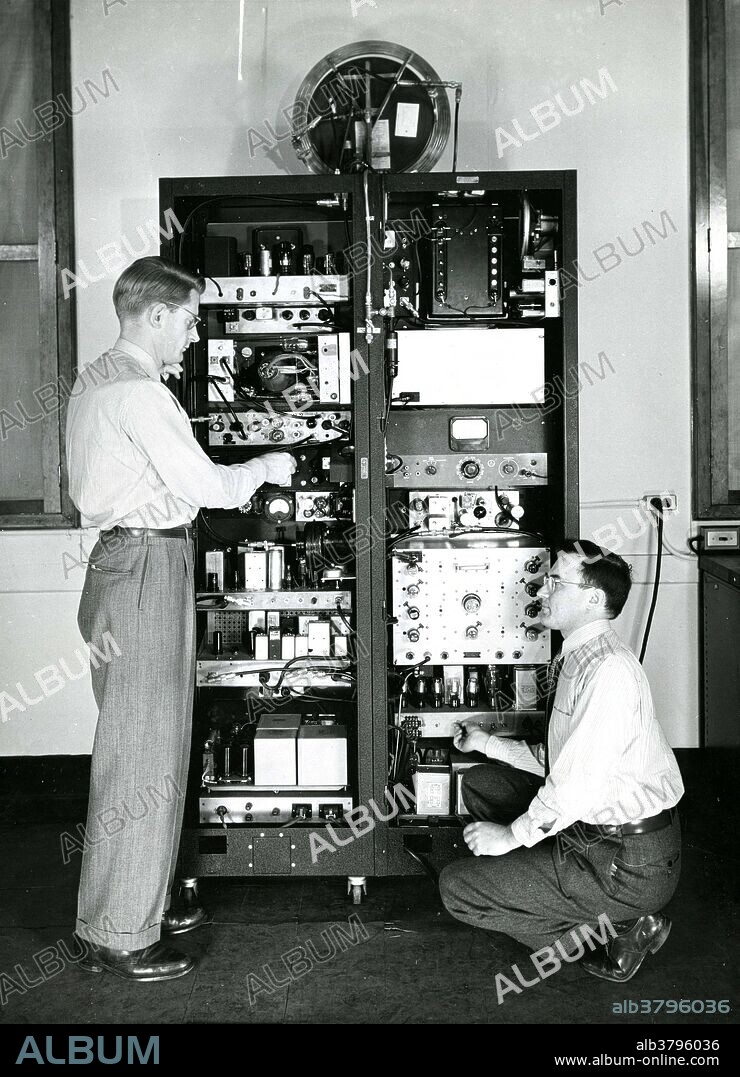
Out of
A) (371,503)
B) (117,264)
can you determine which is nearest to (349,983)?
(371,503)

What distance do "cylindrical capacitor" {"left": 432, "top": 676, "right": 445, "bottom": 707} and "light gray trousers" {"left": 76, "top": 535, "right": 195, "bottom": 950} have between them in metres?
0.97

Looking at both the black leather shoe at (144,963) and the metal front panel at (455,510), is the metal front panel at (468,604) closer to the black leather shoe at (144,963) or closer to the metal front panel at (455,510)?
the metal front panel at (455,510)

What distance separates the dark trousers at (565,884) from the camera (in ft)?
7.69

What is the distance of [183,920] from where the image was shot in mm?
2723

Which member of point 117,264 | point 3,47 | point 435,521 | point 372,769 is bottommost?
point 372,769

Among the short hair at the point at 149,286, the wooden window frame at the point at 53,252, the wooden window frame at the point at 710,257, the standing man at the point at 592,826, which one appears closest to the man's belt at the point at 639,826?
the standing man at the point at 592,826

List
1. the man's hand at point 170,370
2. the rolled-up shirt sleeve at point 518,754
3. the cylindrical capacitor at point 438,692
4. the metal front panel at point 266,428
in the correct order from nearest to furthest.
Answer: the man's hand at point 170,370, the rolled-up shirt sleeve at point 518,754, the metal front panel at point 266,428, the cylindrical capacitor at point 438,692

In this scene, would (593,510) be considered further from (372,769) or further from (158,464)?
(158,464)

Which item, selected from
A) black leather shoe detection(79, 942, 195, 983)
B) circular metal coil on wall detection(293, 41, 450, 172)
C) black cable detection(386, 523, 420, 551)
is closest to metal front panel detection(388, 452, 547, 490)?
black cable detection(386, 523, 420, 551)

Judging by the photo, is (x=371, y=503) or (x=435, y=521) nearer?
(x=371, y=503)

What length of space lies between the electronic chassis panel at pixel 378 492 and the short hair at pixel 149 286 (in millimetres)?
317

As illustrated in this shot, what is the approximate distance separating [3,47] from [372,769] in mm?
3151

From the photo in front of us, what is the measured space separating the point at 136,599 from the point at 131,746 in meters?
0.40
